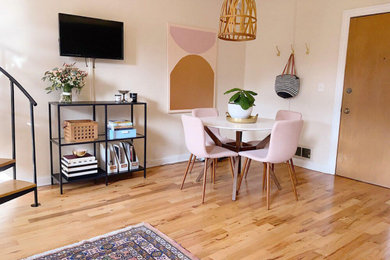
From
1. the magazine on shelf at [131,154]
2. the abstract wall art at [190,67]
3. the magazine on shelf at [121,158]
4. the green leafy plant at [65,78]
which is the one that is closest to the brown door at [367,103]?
the abstract wall art at [190,67]

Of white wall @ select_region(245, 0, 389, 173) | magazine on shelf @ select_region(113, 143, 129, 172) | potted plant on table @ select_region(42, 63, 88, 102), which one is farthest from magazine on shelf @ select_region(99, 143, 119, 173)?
white wall @ select_region(245, 0, 389, 173)

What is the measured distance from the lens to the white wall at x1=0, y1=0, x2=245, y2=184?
10.1ft

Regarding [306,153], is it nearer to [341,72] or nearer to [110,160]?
[341,72]

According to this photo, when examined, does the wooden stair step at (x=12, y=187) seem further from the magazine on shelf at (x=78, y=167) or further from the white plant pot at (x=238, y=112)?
the white plant pot at (x=238, y=112)

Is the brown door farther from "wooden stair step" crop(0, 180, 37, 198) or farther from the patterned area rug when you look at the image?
"wooden stair step" crop(0, 180, 37, 198)

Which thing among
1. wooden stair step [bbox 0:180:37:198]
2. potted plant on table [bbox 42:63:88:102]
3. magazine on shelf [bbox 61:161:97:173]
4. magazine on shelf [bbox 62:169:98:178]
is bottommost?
magazine on shelf [bbox 62:169:98:178]

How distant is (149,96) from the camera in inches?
160

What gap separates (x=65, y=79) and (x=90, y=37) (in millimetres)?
583

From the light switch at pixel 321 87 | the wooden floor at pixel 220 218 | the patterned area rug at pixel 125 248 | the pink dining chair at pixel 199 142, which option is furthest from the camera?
the light switch at pixel 321 87

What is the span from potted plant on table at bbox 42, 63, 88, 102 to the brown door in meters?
3.22

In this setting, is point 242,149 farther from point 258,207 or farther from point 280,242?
point 280,242

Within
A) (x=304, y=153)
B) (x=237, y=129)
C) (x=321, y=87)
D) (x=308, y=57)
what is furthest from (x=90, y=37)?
(x=304, y=153)

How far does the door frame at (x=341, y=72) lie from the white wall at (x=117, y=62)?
1652mm

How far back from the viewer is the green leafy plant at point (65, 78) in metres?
3.09
